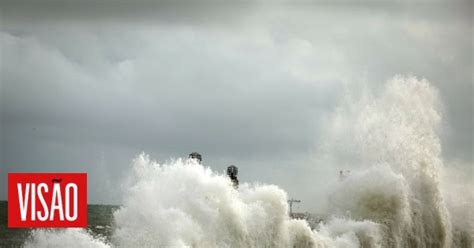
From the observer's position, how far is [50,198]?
3281cm

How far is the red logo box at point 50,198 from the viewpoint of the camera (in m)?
32.5

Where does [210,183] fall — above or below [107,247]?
above

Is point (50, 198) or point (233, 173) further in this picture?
point (233, 173)

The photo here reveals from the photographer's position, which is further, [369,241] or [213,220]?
[369,241]

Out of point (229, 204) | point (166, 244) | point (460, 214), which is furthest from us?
point (460, 214)

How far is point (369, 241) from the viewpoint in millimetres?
38844

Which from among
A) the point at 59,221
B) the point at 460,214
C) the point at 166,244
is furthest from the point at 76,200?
the point at 460,214

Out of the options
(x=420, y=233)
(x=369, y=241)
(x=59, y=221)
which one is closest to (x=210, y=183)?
(x=59, y=221)

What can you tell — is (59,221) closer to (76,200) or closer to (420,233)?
(76,200)

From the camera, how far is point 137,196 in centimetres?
3388

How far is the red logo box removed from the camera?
107ft

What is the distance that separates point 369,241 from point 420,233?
15.2ft

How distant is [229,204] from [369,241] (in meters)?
8.32

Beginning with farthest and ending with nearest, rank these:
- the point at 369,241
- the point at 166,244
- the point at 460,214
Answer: the point at 460,214
the point at 369,241
the point at 166,244
